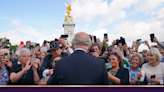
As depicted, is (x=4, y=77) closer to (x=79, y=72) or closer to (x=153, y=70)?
(x=79, y=72)

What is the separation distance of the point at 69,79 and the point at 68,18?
39.3 metres

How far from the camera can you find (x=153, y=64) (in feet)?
11.5

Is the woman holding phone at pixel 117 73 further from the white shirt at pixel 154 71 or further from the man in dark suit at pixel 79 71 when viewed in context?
the man in dark suit at pixel 79 71


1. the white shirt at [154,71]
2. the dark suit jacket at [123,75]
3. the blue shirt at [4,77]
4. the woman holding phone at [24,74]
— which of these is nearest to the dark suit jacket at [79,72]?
the dark suit jacket at [123,75]

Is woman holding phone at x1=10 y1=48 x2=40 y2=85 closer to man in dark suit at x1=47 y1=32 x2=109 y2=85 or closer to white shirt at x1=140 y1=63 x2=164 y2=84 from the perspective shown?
man in dark suit at x1=47 y1=32 x2=109 y2=85

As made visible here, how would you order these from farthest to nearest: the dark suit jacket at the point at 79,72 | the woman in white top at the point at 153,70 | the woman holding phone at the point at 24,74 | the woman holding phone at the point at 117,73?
the woman in white top at the point at 153,70
the woman holding phone at the point at 24,74
the woman holding phone at the point at 117,73
the dark suit jacket at the point at 79,72

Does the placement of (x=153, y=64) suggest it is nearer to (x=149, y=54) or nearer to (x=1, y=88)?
(x=149, y=54)

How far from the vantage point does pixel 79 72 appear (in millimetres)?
2023

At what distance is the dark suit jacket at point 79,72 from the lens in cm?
202

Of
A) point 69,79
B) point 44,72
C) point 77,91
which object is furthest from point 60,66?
point 44,72

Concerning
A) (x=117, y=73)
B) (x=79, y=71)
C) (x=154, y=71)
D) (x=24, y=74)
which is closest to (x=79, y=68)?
(x=79, y=71)

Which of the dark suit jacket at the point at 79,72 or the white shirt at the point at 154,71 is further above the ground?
the dark suit jacket at the point at 79,72

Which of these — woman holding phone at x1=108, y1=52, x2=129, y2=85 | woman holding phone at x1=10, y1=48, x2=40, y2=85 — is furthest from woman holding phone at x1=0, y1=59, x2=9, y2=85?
woman holding phone at x1=108, y1=52, x2=129, y2=85

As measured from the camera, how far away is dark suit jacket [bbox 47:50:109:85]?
202 cm
